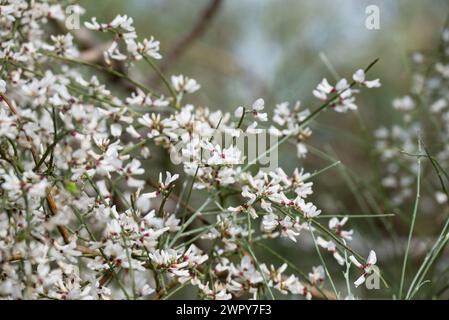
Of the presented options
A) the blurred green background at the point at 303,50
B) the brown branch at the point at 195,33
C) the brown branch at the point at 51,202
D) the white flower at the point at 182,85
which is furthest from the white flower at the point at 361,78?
the blurred green background at the point at 303,50

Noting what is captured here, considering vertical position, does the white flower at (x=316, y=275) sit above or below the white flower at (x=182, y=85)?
below

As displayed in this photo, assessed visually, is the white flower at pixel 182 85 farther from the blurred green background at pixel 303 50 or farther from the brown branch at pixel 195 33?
the blurred green background at pixel 303 50

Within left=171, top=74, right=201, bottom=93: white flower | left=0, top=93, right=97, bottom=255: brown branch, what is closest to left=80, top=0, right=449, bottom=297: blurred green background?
left=171, top=74, right=201, bottom=93: white flower

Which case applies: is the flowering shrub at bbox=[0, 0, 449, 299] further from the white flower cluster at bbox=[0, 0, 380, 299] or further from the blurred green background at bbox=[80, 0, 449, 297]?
the blurred green background at bbox=[80, 0, 449, 297]

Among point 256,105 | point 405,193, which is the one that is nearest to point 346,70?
point 405,193

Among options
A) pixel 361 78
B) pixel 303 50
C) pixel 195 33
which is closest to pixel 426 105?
pixel 361 78

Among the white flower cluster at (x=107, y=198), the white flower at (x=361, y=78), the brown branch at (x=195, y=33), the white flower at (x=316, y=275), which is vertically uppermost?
the brown branch at (x=195, y=33)

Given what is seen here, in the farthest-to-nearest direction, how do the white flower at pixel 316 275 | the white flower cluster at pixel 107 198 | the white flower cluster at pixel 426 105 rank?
the white flower cluster at pixel 426 105 < the white flower at pixel 316 275 < the white flower cluster at pixel 107 198

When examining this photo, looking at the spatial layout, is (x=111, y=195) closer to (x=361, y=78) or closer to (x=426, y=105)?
(x=361, y=78)

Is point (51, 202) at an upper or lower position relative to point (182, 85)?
lower
